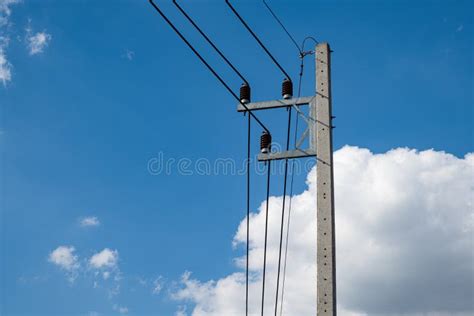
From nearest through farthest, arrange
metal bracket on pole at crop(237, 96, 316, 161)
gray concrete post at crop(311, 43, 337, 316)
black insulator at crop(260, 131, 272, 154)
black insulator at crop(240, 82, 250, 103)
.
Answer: gray concrete post at crop(311, 43, 337, 316) < metal bracket on pole at crop(237, 96, 316, 161) < black insulator at crop(260, 131, 272, 154) < black insulator at crop(240, 82, 250, 103)

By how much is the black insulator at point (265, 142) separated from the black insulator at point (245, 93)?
73 cm

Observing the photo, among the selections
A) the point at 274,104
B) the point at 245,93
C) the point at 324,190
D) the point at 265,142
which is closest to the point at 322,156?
the point at 324,190

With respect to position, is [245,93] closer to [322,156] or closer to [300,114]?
[300,114]

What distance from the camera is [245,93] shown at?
1169cm

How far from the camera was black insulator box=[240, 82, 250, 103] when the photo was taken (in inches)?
458

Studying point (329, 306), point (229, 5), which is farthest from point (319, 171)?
point (229, 5)

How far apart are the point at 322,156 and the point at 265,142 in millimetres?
1407

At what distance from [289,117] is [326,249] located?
3159mm

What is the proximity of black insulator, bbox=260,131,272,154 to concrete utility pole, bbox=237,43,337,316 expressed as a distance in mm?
120

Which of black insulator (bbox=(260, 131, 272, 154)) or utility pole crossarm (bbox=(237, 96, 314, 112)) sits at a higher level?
utility pole crossarm (bbox=(237, 96, 314, 112))

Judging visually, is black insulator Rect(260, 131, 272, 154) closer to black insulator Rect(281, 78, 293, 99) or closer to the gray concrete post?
black insulator Rect(281, 78, 293, 99)

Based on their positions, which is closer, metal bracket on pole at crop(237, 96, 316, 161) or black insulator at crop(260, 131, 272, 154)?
metal bracket on pole at crop(237, 96, 316, 161)

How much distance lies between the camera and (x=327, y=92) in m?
11.0

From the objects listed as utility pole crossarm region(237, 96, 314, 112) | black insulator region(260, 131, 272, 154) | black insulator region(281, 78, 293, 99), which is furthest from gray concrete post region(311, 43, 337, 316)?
black insulator region(260, 131, 272, 154)
